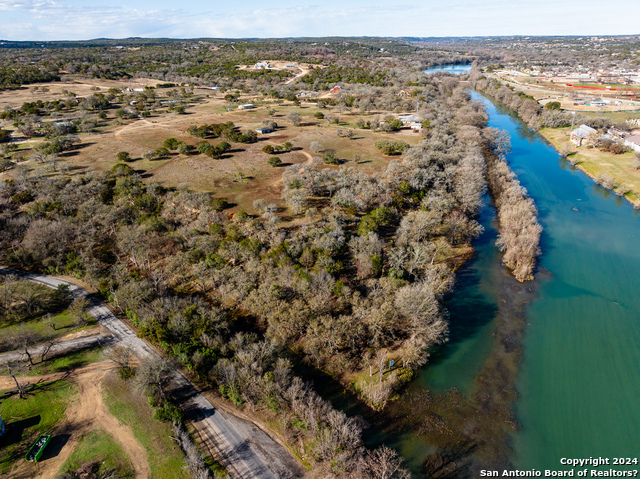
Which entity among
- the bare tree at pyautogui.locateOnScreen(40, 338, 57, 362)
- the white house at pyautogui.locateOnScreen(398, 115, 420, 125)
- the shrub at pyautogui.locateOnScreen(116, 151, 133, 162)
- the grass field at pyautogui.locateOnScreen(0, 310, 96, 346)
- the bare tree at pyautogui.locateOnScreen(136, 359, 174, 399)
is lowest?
the bare tree at pyautogui.locateOnScreen(40, 338, 57, 362)

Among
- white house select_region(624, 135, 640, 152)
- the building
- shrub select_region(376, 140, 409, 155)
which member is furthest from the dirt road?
the building

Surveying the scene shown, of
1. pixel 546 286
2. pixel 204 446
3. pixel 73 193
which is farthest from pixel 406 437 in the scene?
pixel 73 193

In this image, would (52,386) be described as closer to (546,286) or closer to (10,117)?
(546,286)

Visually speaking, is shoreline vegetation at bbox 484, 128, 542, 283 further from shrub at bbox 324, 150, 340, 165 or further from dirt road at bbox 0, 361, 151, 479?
dirt road at bbox 0, 361, 151, 479

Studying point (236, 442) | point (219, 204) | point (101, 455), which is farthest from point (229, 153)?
point (236, 442)

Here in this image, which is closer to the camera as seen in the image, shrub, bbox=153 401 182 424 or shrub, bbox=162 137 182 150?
shrub, bbox=153 401 182 424

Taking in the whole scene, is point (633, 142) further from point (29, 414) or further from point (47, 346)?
point (29, 414)

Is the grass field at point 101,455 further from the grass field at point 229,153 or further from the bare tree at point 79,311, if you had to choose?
the grass field at point 229,153

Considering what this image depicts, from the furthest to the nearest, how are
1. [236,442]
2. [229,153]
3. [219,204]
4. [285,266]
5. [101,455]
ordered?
1. [229,153]
2. [219,204]
3. [285,266]
4. [236,442]
5. [101,455]
